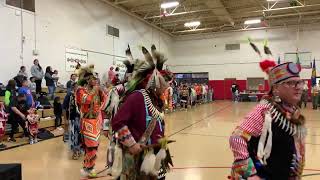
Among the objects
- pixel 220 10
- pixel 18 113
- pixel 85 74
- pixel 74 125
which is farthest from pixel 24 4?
pixel 220 10

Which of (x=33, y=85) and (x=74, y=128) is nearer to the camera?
(x=74, y=128)

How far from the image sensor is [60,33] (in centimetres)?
1141

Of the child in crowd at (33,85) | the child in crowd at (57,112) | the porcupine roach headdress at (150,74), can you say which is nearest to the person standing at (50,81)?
the child in crowd at (33,85)

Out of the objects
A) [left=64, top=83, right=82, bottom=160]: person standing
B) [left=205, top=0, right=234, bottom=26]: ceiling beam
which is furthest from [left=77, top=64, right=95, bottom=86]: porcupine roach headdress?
[left=205, top=0, right=234, bottom=26]: ceiling beam

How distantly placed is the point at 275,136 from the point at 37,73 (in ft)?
30.5

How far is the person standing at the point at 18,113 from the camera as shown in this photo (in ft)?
23.2

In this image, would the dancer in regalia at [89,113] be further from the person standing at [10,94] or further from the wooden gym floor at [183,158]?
the person standing at [10,94]

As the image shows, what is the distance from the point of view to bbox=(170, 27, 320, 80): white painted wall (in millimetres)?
19359

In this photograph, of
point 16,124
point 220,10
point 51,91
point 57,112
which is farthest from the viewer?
point 220,10

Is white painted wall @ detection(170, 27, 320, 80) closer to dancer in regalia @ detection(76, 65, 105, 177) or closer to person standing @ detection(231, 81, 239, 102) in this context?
person standing @ detection(231, 81, 239, 102)

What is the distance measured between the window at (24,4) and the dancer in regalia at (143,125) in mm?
8569

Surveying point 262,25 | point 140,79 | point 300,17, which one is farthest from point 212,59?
point 140,79

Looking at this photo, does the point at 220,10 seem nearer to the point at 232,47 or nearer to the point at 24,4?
the point at 232,47

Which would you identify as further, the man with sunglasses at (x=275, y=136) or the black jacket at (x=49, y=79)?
the black jacket at (x=49, y=79)
